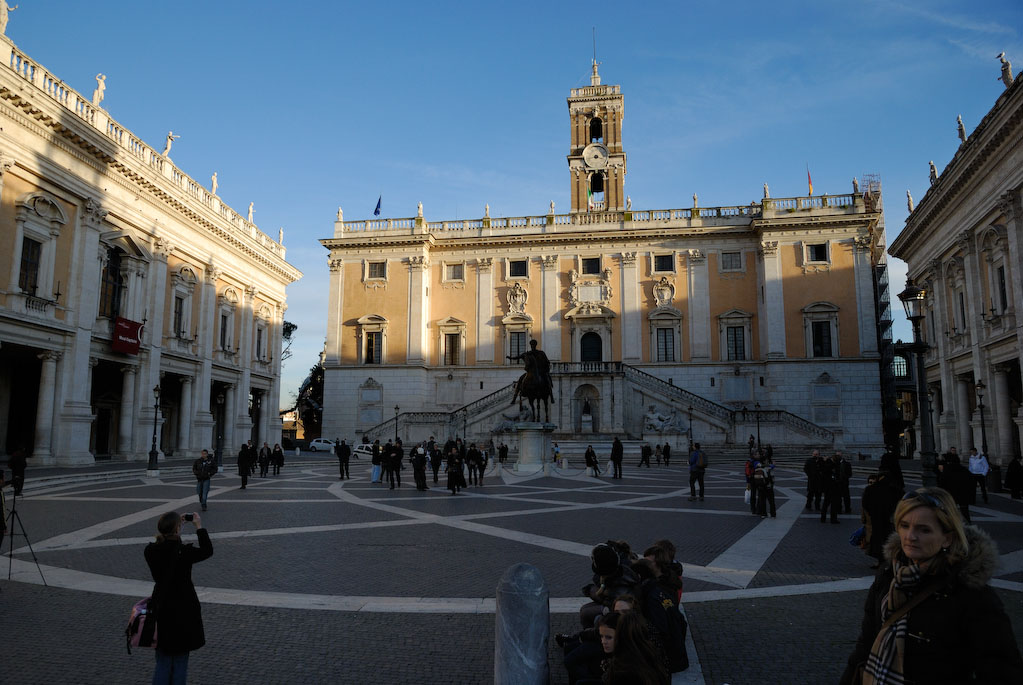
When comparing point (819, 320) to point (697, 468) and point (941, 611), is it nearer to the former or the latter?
point (697, 468)

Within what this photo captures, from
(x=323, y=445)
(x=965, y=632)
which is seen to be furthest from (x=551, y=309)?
(x=965, y=632)

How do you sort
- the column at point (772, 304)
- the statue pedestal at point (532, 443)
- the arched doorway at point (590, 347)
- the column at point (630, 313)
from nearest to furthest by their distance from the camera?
the statue pedestal at point (532, 443) < the column at point (772, 304) < the column at point (630, 313) < the arched doorway at point (590, 347)

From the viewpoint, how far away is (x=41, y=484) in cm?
2003

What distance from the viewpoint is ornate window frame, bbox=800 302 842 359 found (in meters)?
44.3

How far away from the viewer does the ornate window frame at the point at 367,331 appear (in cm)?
4897

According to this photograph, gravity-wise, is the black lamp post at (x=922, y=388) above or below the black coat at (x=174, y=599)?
above

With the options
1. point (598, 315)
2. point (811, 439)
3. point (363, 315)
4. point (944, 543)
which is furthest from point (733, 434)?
point (944, 543)

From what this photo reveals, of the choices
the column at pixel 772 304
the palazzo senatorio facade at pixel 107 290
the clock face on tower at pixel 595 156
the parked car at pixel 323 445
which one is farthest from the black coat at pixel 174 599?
the clock face on tower at pixel 595 156

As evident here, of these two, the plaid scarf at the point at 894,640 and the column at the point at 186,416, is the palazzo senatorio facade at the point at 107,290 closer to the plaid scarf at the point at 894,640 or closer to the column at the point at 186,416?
the column at the point at 186,416

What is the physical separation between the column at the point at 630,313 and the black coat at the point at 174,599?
142 feet

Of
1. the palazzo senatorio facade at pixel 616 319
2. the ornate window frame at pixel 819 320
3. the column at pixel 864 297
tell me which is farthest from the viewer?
the ornate window frame at pixel 819 320

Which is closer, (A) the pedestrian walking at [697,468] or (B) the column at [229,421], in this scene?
(A) the pedestrian walking at [697,468]

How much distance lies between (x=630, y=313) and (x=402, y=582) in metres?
40.8

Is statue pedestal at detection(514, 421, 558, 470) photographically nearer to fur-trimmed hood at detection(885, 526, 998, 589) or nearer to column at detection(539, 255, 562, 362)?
column at detection(539, 255, 562, 362)
